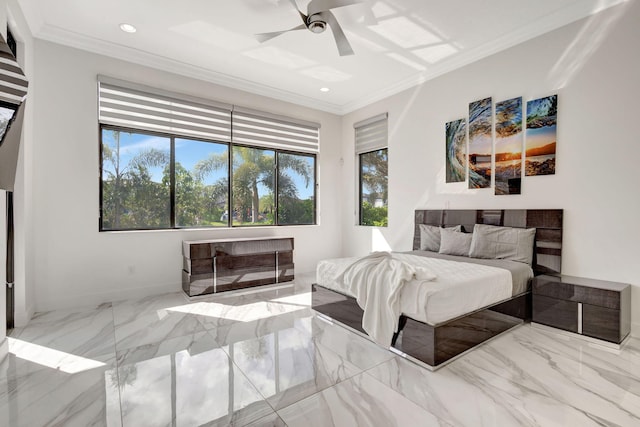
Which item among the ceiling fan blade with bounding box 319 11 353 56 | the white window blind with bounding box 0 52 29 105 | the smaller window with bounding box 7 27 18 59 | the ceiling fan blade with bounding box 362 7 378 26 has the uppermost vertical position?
the ceiling fan blade with bounding box 362 7 378 26

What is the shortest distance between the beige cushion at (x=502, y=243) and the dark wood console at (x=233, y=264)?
2650 millimetres

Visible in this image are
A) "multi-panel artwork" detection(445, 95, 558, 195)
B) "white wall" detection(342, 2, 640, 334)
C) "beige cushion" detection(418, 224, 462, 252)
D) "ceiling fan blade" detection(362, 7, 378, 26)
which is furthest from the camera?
"beige cushion" detection(418, 224, 462, 252)

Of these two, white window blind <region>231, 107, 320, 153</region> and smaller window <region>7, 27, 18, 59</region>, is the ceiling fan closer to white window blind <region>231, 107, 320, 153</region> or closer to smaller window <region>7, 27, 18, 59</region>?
white window blind <region>231, 107, 320, 153</region>

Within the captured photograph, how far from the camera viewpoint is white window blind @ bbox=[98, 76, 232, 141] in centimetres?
382

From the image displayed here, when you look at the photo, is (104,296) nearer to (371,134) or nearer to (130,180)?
(130,180)

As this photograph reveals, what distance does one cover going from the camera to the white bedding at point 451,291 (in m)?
2.25

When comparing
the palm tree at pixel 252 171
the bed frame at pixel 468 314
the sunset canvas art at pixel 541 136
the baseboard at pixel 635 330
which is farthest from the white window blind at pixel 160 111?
the baseboard at pixel 635 330

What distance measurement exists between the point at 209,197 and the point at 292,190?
149 cm

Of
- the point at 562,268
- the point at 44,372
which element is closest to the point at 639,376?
the point at 562,268

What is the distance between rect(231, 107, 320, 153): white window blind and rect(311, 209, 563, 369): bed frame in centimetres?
262

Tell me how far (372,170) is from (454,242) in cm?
221

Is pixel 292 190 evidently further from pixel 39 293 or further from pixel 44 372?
pixel 44 372

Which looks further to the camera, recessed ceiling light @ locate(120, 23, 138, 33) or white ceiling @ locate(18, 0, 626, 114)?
recessed ceiling light @ locate(120, 23, 138, 33)

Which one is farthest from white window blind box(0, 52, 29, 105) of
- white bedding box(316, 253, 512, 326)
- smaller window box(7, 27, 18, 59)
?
white bedding box(316, 253, 512, 326)
